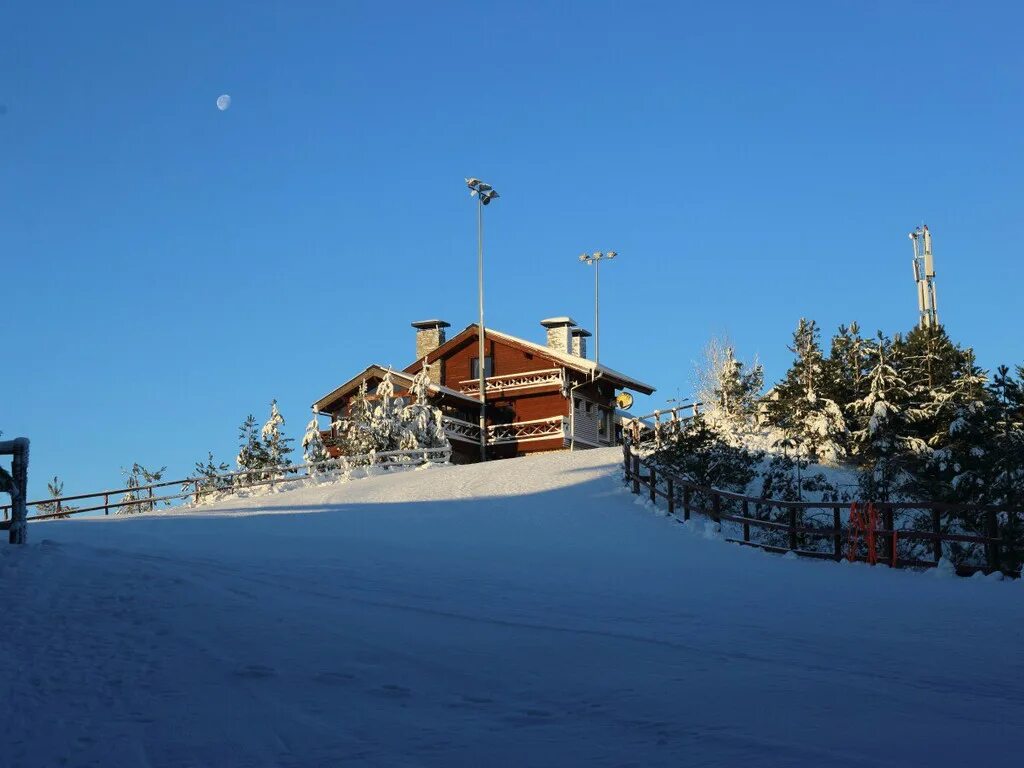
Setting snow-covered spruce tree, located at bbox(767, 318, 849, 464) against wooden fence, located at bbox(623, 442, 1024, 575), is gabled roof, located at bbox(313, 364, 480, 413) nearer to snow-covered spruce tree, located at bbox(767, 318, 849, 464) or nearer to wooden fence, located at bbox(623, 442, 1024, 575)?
snow-covered spruce tree, located at bbox(767, 318, 849, 464)

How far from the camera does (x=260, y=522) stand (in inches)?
948

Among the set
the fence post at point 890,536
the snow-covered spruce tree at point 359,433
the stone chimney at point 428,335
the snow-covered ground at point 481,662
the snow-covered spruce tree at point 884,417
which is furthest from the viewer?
the stone chimney at point 428,335

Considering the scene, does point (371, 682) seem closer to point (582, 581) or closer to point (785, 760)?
point (785, 760)

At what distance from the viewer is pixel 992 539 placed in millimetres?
17859

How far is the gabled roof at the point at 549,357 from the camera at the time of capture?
186 feet

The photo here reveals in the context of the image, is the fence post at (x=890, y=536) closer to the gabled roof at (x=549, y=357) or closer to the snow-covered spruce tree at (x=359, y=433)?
the snow-covered spruce tree at (x=359, y=433)

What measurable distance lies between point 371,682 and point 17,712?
2258 millimetres

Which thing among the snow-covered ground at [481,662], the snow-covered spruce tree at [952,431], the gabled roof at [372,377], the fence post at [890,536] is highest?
the gabled roof at [372,377]

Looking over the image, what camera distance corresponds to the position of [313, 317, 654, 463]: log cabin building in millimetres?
55625

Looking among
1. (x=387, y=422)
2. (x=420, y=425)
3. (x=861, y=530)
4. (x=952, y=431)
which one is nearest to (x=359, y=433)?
(x=387, y=422)

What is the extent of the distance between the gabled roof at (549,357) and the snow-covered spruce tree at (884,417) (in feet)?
62.2

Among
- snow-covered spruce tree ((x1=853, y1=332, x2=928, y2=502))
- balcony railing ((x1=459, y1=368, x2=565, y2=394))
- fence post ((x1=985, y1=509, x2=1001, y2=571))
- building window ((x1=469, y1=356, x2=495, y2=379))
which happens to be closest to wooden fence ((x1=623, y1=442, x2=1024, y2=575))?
fence post ((x1=985, y1=509, x2=1001, y2=571))

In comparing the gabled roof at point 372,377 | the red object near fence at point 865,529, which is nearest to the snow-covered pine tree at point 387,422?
the gabled roof at point 372,377

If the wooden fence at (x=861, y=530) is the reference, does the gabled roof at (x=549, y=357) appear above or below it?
above
